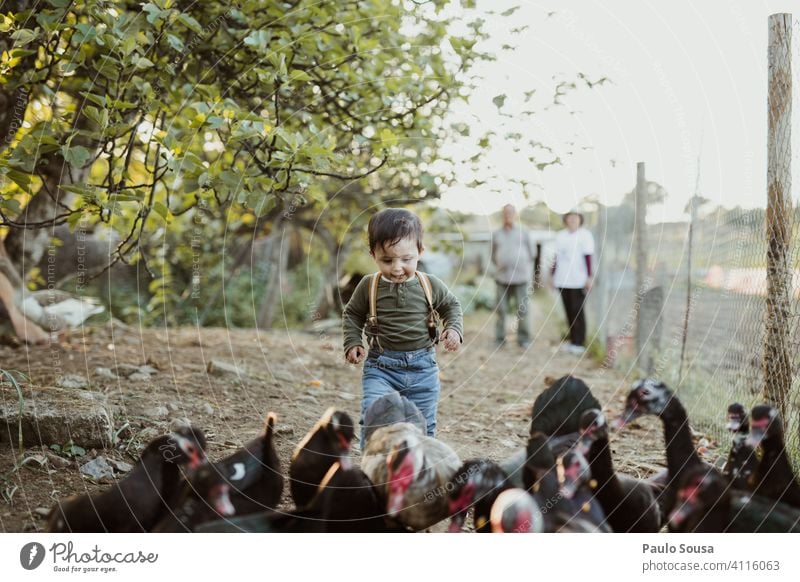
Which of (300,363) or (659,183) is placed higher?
(659,183)

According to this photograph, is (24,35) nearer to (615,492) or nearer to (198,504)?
(198,504)

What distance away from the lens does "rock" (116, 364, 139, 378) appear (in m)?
3.88

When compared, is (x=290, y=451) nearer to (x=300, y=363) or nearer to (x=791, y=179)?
(x=300, y=363)

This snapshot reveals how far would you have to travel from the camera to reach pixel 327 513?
7.48ft

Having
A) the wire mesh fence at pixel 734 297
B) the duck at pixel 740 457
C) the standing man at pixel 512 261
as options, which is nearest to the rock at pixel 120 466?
the duck at pixel 740 457

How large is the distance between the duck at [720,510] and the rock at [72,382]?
8.98 ft

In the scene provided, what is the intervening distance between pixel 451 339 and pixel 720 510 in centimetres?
111

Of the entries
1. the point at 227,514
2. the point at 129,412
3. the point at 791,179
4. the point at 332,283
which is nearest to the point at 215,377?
the point at 129,412

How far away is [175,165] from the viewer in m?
2.84

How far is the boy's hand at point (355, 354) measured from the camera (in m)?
2.69

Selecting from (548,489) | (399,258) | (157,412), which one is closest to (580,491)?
(548,489)

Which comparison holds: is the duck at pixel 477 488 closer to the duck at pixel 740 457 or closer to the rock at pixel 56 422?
the duck at pixel 740 457
